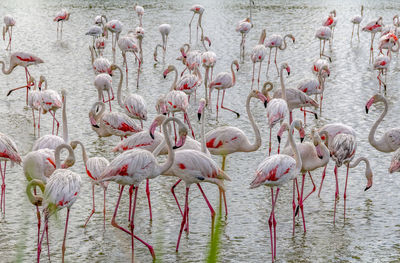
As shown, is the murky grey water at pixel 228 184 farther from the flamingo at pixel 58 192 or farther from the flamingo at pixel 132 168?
the flamingo at pixel 58 192

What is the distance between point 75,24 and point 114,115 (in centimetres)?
1115

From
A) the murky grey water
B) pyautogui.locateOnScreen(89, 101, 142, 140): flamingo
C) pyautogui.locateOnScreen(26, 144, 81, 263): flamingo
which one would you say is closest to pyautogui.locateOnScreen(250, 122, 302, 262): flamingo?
the murky grey water

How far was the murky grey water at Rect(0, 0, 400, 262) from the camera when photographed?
205 inches

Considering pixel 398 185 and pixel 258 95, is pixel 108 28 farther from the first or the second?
pixel 398 185

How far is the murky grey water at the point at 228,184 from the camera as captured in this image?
5215 mm

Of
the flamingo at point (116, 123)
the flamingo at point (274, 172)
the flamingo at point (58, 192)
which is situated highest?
the flamingo at point (116, 123)

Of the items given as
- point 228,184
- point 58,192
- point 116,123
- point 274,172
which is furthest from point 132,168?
point 116,123

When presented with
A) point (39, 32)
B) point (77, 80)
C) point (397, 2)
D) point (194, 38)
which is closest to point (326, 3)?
point (397, 2)

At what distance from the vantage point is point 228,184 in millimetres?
6887

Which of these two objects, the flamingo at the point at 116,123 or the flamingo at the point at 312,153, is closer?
the flamingo at the point at 312,153

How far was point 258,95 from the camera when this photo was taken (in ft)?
24.7

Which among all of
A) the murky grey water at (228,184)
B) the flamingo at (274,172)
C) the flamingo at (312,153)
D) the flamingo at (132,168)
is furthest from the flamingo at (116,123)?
the flamingo at (274,172)

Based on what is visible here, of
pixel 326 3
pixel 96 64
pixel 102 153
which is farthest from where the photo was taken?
pixel 326 3

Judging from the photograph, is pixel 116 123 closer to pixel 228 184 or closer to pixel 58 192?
pixel 228 184
